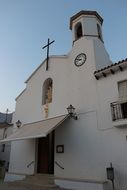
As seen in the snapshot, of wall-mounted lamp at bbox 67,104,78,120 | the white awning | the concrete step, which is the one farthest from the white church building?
the concrete step

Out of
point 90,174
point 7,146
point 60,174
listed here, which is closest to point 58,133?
point 60,174

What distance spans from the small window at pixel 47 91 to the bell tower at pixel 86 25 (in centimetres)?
512

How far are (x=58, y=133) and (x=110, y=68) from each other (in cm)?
685

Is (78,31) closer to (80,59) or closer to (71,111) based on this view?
(80,59)

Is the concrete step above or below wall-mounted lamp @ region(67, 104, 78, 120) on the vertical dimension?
below

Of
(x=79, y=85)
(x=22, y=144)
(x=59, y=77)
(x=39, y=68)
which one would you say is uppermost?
(x=39, y=68)

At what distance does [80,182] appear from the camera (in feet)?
37.7

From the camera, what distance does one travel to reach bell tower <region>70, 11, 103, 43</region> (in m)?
17.6

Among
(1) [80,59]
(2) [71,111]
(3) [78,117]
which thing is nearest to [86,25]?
(1) [80,59]

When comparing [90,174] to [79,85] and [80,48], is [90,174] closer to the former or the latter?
[79,85]

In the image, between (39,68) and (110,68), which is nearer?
(110,68)

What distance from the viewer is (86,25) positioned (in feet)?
59.0

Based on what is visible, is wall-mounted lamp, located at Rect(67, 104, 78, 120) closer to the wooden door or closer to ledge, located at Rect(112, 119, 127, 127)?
the wooden door

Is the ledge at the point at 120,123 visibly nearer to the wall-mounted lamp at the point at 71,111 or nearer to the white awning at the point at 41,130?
the wall-mounted lamp at the point at 71,111
